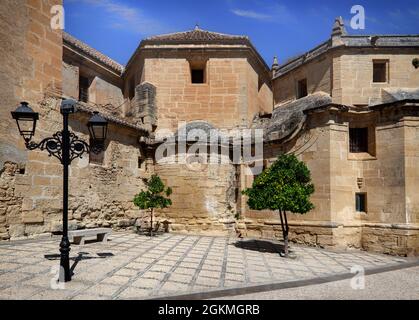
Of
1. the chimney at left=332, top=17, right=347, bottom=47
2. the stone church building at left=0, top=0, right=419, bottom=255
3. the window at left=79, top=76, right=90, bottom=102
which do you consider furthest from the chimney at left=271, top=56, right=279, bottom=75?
the window at left=79, top=76, right=90, bottom=102

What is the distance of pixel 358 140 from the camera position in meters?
10.6

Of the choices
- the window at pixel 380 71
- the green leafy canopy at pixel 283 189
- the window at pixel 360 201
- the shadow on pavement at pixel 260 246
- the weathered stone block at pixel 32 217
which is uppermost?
the window at pixel 380 71

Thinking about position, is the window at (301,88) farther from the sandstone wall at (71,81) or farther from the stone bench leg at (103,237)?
the stone bench leg at (103,237)

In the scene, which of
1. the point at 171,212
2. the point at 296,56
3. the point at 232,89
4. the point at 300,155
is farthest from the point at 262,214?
the point at 296,56

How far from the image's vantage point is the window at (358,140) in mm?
10555

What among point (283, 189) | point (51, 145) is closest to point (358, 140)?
point (283, 189)

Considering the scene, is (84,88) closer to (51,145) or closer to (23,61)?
(23,61)

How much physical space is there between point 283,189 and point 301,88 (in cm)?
886

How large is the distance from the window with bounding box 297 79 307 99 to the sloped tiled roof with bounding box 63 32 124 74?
9.28 m

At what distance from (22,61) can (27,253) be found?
5.18 metres

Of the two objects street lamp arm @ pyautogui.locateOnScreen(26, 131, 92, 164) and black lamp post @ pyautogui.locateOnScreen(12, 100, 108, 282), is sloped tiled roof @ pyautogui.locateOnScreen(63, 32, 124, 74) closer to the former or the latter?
street lamp arm @ pyautogui.locateOnScreen(26, 131, 92, 164)

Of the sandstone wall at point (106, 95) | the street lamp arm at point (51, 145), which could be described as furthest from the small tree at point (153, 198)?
the sandstone wall at point (106, 95)

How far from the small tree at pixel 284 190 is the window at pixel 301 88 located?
25.2 feet

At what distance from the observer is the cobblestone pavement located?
474 centimetres
